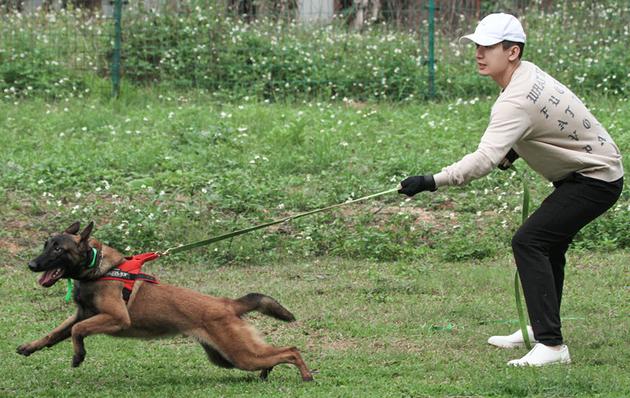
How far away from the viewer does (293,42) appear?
15539 mm

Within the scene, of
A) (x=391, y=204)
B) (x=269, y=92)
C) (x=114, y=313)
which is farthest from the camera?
(x=269, y=92)

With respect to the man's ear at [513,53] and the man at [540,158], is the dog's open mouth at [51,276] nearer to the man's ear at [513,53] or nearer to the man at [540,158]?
the man at [540,158]

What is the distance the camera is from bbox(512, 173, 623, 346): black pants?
636 centimetres

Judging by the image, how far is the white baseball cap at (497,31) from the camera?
6270 mm

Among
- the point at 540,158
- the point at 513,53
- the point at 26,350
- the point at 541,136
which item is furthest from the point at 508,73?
the point at 26,350

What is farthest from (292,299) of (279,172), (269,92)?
(269,92)

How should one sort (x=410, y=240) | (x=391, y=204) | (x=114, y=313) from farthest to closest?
1. (x=391, y=204)
2. (x=410, y=240)
3. (x=114, y=313)

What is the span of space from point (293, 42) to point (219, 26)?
1.09 meters

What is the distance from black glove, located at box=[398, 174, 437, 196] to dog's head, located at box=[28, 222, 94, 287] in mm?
1833

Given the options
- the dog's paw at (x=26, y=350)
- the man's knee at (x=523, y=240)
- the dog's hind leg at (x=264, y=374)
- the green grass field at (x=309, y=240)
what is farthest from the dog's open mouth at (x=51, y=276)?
the man's knee at (x=523, y=240)

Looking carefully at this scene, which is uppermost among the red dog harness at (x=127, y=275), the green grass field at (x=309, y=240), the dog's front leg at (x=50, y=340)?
the red dog harness at (x=127, y=275)

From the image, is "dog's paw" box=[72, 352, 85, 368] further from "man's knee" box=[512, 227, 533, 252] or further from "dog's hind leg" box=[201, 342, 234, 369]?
"man's knee" box=[512, 227, 533, 252]

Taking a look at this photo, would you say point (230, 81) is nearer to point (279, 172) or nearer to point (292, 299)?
point (279, 172)

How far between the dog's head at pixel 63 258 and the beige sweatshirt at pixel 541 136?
208cm
